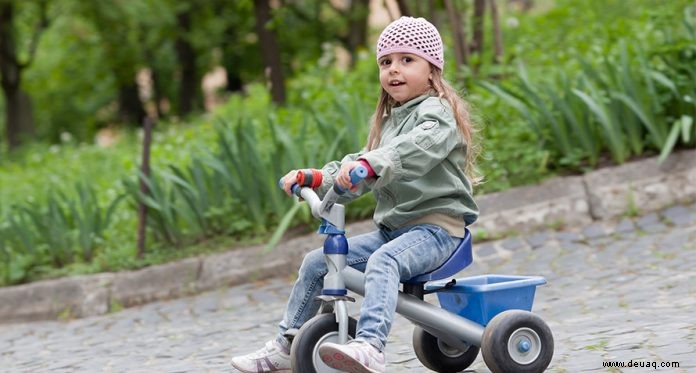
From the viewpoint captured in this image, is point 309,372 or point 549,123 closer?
point 309,372

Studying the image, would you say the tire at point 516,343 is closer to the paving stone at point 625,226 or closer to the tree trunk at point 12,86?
the paving stone at point 625,226

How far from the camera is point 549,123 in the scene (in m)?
7.36

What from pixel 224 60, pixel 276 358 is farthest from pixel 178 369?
pixel 224 60

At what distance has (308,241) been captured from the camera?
6996 millimetres

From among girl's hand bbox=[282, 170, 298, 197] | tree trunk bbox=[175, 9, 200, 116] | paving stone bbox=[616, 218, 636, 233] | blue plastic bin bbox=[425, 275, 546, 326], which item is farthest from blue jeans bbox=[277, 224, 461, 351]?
tree trunk bbox=[175, 9, 200, 116]

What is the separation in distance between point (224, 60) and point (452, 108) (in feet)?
50.0

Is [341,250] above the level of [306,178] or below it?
below

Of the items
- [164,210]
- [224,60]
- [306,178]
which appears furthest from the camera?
[224,60]

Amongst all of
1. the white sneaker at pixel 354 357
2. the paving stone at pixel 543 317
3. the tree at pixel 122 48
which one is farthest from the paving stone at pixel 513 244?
the tree at pixel 122 48

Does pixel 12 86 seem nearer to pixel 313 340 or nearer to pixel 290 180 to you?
Answer: pixel 290 180

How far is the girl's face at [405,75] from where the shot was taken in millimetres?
3953

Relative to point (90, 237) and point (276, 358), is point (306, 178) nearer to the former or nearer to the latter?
point (276, 358)

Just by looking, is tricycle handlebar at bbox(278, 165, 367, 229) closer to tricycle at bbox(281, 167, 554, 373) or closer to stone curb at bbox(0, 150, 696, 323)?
tricycle at bbox(281, 167, 554, 373)

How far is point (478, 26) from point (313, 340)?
20.8 feet
